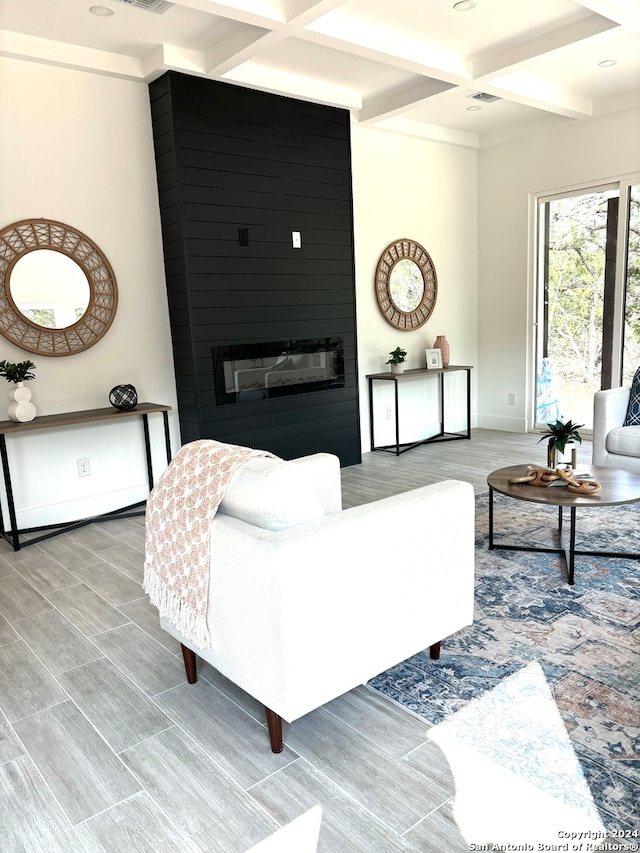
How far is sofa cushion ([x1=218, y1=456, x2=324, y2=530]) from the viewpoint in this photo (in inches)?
68.6

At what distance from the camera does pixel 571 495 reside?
2812 millimetres

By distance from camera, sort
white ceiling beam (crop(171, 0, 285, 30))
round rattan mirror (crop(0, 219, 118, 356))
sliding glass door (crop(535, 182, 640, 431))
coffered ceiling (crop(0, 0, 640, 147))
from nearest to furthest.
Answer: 1. white ceiling beam (crop(171, 0, 285, 30))
2. coffered ceiling (crop(0, 0, 640, 147))
3. round rattan mirror (crop(0, 219, 118, 356))
4. sliding glass door (crop(535, 182, 640, 431))

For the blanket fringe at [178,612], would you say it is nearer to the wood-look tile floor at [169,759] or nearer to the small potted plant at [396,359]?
the wood-look tile floor at [169,759]

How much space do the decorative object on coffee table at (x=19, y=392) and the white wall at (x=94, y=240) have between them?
7.2 inches

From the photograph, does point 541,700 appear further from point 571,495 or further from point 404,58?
point 404,58

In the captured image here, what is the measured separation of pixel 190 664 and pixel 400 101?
14.4 ft

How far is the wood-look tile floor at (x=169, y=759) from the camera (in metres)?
1.52

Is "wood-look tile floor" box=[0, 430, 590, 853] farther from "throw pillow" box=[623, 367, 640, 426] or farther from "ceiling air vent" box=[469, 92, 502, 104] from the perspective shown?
"ceiling air vent" box=[469, 92, 502, 104]

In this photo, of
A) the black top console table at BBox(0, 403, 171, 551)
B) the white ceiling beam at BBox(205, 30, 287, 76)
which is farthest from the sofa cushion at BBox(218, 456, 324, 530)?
the white ceiling beam at BBox(205, 30, 287, 76)

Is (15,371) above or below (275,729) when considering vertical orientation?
above

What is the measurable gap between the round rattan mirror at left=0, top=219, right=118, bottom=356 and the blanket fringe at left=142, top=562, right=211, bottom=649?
7.52 ft

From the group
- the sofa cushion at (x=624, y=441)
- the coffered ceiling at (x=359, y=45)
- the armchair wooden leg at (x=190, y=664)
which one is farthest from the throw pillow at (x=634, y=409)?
the armchair wooden leg at (x=190, y=664)

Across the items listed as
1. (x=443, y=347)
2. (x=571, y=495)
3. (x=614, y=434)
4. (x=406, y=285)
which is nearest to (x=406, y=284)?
(x=406, y=285)

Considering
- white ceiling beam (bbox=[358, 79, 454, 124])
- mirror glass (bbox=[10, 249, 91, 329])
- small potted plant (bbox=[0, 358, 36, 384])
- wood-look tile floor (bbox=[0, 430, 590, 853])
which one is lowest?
wood-look tile floor (bbox=[0, 430, 590, 853])
